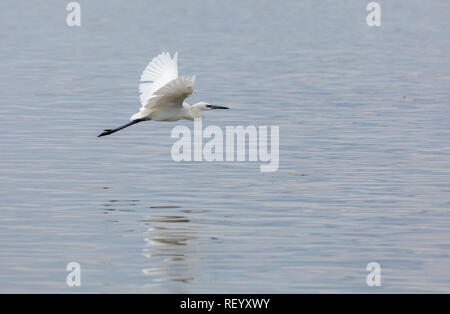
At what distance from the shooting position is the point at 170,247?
13164 mm

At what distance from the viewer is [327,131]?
21.9m

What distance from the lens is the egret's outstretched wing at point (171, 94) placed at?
659 inches

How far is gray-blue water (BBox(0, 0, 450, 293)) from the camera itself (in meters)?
12.3

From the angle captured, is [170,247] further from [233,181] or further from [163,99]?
[163,99]

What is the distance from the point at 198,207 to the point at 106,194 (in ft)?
5.01

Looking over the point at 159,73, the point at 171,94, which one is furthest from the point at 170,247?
the point at 159,73

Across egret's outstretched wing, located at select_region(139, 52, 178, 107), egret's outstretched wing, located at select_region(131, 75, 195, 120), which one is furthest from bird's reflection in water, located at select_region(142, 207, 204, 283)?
egret's outstretched wing, located at select_region(139, 52, 178, 107)

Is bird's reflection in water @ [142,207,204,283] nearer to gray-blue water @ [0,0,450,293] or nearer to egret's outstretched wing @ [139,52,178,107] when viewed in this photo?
gray-blue water @ [0,0,450,293]

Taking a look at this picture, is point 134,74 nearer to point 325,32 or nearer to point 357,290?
point 325,32

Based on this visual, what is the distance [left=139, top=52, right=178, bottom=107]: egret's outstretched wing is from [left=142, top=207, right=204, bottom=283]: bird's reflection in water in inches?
170

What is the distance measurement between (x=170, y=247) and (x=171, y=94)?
193 inches

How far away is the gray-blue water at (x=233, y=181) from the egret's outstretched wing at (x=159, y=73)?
113 centimetres

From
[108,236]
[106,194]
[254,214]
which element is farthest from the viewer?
[106,194]

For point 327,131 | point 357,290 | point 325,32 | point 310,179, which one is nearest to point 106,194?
point 310,179
